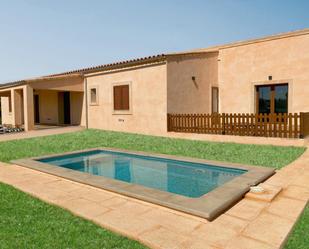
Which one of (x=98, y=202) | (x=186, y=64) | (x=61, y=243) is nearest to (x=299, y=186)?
(x=98, y=202)

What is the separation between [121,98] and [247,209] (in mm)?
12850

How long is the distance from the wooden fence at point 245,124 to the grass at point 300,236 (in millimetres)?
7832

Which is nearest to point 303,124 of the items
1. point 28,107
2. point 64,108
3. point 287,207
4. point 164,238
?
point 287,207

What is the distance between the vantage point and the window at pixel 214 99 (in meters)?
16.7

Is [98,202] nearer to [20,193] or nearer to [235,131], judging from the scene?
[20,193]

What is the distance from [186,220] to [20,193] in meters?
3.48

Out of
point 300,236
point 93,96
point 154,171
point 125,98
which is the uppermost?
point 93,96

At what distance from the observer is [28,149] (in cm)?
1041

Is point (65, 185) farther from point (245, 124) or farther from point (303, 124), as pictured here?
point (303, 124)

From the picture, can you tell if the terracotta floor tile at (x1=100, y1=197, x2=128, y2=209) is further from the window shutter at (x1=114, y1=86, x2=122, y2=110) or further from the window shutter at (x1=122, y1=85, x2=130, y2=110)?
the window shutter at (x1=114, y1=86, x2=122, y2=110)

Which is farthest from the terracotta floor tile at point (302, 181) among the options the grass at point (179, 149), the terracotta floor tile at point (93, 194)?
the terracotta floor tile at point (93, 194)

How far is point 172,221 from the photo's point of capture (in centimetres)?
386

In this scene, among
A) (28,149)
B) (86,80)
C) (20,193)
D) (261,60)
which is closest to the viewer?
(20,193)

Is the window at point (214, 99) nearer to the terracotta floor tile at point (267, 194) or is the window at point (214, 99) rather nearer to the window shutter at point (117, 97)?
the window shutter at point (117, 97)
